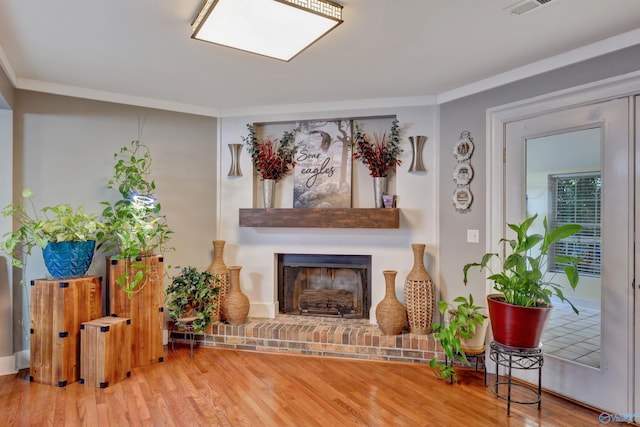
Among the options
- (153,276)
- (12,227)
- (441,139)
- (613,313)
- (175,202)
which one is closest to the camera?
(613,313)

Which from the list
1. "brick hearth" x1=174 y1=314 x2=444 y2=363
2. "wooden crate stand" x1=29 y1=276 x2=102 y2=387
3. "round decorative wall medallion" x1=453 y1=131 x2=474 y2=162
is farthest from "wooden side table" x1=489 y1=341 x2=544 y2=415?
"wooden crate stand" x1=29 y1=276 x2=102 y2=387

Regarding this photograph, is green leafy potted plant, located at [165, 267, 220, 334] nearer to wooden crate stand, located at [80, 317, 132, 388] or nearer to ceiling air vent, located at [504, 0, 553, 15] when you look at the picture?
wooden crate stand, located at [80, 317, 132, 388]

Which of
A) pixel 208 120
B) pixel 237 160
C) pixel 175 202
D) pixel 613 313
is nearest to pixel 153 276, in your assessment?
pixel 175 202

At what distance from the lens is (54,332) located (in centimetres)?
261

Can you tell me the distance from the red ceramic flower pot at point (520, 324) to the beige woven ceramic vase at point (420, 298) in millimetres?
823

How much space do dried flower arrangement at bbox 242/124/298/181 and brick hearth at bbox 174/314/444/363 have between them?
153 centimetres

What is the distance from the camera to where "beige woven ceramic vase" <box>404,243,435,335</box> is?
3.11 m

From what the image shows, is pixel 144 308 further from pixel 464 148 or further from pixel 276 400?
pixel 464 148

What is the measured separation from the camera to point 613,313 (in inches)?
89.4

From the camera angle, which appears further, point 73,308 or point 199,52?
point 73,308

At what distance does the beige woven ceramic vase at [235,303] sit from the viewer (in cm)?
340

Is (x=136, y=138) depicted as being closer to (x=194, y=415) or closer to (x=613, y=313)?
(x=194, y=415)

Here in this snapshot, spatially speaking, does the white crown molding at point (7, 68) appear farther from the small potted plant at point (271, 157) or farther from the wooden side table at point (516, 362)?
the wooden side table at point (516, 362)

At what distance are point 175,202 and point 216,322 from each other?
1.29 meters
